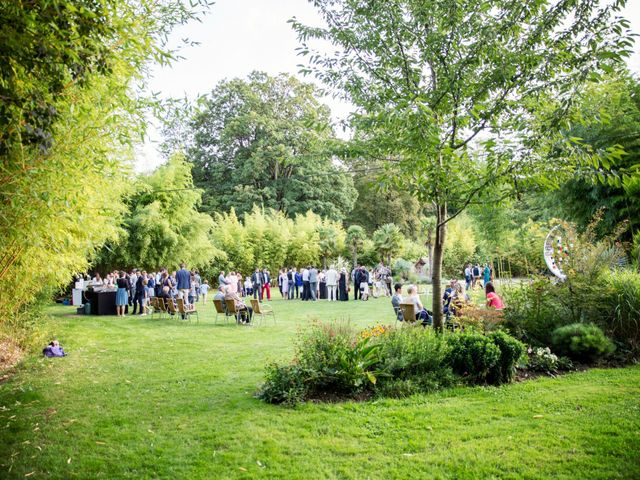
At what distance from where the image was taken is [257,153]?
34.5 meters

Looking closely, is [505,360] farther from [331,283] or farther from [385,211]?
[385,211]

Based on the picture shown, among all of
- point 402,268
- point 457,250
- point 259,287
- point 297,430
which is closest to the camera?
point 297,430

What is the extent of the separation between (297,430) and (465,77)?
4771 millimetres

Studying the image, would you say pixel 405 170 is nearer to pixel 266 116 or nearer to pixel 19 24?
pixel 19 24

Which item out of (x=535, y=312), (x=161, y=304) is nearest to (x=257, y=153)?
(x=161, y=304)

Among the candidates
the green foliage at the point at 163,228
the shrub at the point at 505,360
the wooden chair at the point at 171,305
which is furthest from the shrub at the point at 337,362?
the green foliage at the point at 163,228

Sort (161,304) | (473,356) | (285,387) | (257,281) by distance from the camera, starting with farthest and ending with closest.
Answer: (257,281)
(161,304)
(473,356)
(285,387)

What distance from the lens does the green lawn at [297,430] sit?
11.8 feet

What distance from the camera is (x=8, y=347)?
8070mm

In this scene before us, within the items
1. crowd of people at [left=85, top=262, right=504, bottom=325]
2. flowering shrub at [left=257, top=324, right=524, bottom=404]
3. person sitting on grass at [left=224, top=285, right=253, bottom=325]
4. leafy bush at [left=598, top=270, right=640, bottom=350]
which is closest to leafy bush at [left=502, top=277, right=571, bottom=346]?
crowd of people at [left=85, top=262, right=504, bottom=325]

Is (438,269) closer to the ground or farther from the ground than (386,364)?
farther from the ground

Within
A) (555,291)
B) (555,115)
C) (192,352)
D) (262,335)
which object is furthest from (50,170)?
(555,291)

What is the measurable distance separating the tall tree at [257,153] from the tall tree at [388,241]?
304 inches

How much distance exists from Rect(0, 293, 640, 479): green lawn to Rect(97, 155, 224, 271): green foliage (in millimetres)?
14543
